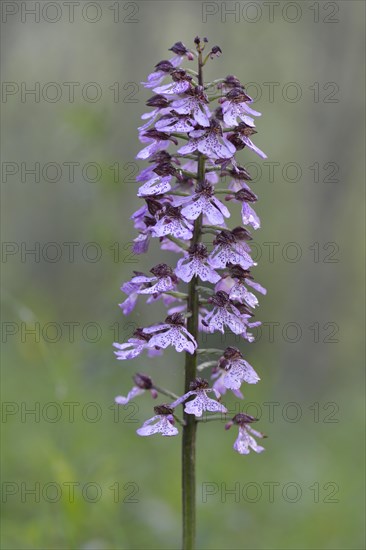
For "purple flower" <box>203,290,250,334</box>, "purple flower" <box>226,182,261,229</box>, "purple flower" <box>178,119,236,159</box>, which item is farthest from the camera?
"purple flower" <box>226,182,261,229</box>

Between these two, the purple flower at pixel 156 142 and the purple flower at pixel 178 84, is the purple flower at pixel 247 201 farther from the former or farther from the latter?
the purple flower at pixel 178 84

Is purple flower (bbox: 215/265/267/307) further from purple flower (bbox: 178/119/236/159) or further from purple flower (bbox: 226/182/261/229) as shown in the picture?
purple flower (bbox: 178/119/236/159)

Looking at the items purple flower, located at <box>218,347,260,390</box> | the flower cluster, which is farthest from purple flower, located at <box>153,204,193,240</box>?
purple flower, located at <box>218,347,260,390</box>

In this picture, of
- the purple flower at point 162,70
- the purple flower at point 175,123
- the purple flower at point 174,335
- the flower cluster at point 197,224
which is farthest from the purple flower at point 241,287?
the purple flower at point 162,70

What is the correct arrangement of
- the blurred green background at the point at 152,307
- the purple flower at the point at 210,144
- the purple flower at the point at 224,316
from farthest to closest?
the blurred green background at the point at 152,307
the purple flower at the point at 224,316
the purple flower at the point at 210,144

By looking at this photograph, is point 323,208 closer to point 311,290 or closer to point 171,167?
point 311,290

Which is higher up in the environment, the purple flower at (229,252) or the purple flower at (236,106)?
the purple flower at (236,106)
